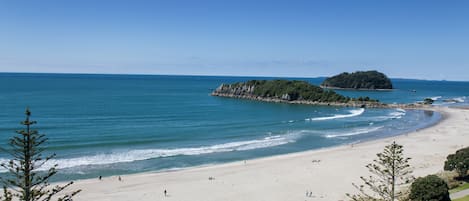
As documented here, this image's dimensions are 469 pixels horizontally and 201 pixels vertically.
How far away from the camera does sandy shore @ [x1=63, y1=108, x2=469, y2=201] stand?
26016 mm

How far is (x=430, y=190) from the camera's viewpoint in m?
18.9

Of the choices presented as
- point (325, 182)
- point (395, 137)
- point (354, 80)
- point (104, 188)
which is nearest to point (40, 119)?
point (104, 188)

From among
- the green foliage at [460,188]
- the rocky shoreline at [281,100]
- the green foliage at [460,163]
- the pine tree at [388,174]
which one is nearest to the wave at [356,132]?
the pine tree at [388,174]

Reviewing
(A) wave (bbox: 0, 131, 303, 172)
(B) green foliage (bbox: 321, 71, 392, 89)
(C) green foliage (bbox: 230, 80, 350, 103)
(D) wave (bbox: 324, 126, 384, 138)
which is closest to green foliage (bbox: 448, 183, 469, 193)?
(A) wave (bbox: 0, 131, 303, 172)

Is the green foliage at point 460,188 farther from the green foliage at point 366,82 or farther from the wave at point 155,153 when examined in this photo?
the green foliage at point 366,82

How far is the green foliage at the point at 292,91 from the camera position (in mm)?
→ 102562

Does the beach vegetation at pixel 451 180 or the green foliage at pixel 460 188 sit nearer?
the green foliage at pixel 460 188

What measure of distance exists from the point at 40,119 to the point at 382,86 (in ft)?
546

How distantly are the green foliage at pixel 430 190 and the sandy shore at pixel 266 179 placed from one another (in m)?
6.20

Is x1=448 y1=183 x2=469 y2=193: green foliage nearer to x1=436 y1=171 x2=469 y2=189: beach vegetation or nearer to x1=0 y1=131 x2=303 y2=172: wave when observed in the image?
x1=436 y1=171 x2=469 y2=189: beach vegetation

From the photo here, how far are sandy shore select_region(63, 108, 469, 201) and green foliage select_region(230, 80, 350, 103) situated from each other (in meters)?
60.0

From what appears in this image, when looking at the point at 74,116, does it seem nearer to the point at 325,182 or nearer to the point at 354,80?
the point at 325,182

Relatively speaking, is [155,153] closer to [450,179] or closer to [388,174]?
[388,174]

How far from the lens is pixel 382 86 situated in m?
191
